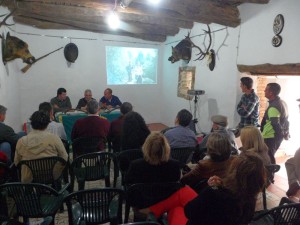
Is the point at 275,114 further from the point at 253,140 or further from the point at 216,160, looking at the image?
the point at 216,160

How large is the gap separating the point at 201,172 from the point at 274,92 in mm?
1910

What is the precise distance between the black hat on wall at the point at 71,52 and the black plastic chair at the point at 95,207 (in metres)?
4.87

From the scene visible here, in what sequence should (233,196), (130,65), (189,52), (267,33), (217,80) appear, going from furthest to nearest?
(130,65) < (189,52) < (217,80) < (267,33) < (233,196)

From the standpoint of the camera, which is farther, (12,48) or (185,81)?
(185,81)

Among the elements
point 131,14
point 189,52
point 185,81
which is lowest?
point 185,81

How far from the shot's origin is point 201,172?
201 centimetres

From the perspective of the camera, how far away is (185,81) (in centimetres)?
604

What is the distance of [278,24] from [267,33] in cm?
24

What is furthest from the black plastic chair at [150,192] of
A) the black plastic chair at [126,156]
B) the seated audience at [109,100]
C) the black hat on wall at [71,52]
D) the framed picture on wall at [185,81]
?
the black hat on wall at [71,52]

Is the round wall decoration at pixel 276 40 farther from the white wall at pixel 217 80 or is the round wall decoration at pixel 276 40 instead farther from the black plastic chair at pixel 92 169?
the black plastic chair at pixel 92 169

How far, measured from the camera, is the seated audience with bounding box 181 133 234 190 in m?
1.90

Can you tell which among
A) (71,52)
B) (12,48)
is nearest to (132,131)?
(12,48)

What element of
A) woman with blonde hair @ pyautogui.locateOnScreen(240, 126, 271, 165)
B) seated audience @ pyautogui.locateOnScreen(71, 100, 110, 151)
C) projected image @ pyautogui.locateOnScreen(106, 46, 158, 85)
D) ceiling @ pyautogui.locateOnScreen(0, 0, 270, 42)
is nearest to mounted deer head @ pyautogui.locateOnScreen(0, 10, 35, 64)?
ceiling @ pyautogui.locateOnScreen(0, 0, 270, 42)

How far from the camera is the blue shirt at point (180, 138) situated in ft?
9.18
